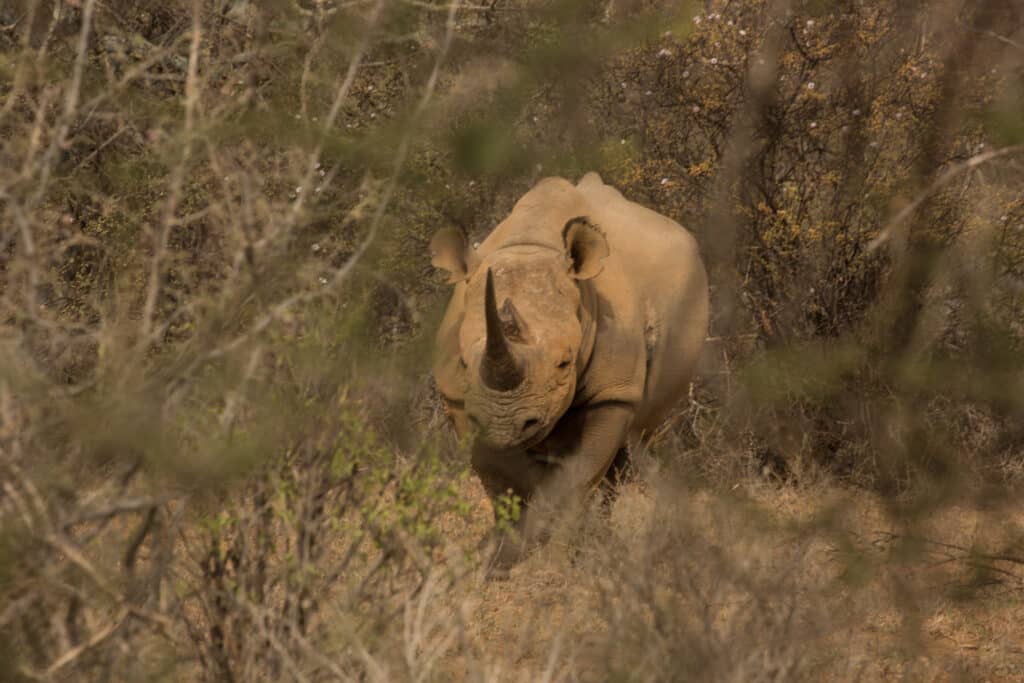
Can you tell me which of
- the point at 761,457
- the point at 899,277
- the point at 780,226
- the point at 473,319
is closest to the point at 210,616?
the point at 473,319

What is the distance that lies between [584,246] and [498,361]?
3.19 feet

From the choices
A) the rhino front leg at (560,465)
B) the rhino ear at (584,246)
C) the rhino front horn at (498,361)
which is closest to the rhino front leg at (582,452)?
the rhino front leg at (560,465)

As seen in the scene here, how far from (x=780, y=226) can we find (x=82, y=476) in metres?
5.23

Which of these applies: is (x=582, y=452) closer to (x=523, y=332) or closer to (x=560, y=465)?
(x=560, y=465)

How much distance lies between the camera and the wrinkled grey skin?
5918mm

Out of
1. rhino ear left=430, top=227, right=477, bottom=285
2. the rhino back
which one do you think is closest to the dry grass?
the rhino back

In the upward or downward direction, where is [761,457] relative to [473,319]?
downward

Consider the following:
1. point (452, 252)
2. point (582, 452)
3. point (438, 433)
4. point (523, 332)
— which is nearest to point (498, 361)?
point (523, 332)

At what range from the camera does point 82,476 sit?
11.5 feet

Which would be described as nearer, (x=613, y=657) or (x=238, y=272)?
(x=238, y=272)

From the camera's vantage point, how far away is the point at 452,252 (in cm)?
645

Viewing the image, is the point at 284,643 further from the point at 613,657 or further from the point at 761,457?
the point at 761,457

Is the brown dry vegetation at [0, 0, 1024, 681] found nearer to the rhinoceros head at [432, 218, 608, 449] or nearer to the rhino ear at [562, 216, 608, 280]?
the rhinoceros head at [432, 218, 608, 449]

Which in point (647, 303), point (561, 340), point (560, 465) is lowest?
point (560, 465)
